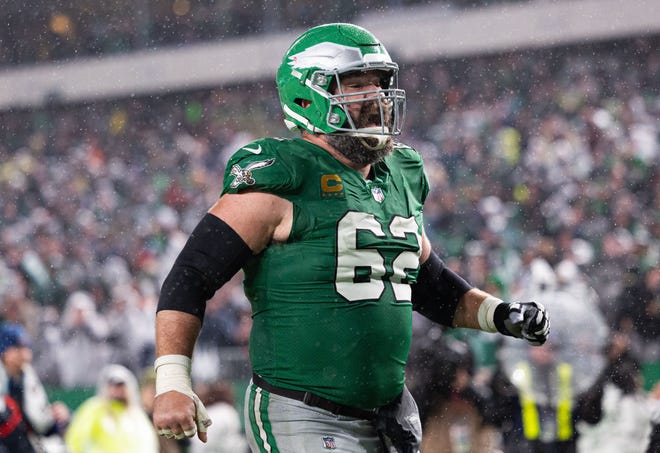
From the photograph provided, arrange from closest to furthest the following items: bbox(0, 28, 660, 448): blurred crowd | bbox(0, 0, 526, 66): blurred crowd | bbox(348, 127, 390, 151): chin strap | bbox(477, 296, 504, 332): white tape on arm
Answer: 1. bbox(348, 127, 390, 151): chin strap
2. bbox(477, 296, 504, 332): white tape on arm
3. bbox(0, 28, 660, 448): blurred crowd
4. bbox(0, 0, 526, 66): blurred crowd

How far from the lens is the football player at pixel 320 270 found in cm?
Answer: 231

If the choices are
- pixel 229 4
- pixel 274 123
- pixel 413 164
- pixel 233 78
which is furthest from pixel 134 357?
pixel 229 4

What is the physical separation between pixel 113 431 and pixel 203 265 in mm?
3806

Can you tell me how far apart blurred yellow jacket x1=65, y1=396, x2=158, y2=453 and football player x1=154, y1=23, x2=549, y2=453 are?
3.56 metres

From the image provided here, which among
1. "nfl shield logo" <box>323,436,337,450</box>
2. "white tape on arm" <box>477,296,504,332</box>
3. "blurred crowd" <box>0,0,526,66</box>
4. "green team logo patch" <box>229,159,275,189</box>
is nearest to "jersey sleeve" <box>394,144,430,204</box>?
"white tape on arm" <box>477,296,504,332</box>

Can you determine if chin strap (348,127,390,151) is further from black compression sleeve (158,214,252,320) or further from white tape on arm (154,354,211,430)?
white tape on arm (154,354,211,430)

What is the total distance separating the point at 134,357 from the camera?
8711 mm

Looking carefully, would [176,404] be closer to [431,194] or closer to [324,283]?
[324,283]

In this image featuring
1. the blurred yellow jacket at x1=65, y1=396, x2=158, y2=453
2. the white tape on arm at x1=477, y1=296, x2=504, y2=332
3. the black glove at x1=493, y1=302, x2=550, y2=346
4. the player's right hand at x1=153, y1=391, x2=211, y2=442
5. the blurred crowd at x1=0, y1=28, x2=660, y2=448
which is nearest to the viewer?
the player's right hand at x1=153, y1=391, x2=211, y2=442

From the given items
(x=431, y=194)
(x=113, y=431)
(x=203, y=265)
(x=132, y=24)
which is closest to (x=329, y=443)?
(x=203, y=265)

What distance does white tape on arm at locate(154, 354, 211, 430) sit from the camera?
218 cm

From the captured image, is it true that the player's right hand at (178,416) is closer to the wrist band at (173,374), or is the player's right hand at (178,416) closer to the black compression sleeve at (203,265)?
the wrist band at (173,374)

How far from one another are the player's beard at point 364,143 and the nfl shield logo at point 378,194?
0.07m

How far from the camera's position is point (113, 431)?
585cm
